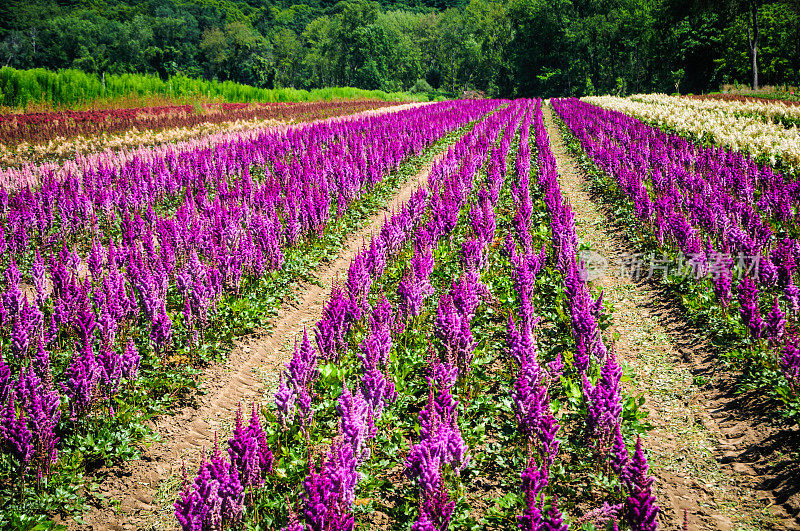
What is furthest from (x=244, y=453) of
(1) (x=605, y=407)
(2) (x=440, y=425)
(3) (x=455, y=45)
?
(3) (x=455, y=45)

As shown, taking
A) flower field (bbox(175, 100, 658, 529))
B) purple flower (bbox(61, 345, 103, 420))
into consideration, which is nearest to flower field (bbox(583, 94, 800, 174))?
flower field (bbox(175, 100, 658, 529))

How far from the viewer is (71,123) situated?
16906 millimetres

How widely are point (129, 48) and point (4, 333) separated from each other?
11143cm

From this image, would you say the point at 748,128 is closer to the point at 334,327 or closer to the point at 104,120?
the point at 334,327

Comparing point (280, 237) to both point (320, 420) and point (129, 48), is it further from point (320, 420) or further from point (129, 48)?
point (129, 48)

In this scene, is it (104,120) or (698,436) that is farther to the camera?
(104,120)

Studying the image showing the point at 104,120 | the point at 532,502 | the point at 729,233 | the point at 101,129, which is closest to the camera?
the point at 532,502

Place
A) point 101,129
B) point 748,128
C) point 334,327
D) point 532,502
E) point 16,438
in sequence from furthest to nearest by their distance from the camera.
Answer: point 101,129 < point 748,128 < point 334,327 < point 16,438 < point 532,502

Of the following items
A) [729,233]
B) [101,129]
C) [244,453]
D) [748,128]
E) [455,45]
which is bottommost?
[244,453]

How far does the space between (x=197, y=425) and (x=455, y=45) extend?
120483 millimetres

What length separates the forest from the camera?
5366 centimetres

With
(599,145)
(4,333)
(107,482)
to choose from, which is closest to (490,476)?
(107,482)

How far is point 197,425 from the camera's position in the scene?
4.20 meters

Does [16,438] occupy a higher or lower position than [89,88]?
lower
